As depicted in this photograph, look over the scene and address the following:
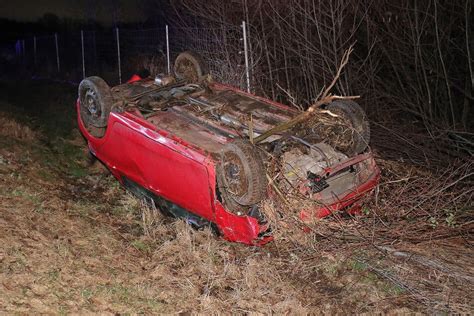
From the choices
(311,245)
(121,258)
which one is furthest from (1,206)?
(311,245)

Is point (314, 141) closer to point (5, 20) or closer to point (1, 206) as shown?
point (1, 206)

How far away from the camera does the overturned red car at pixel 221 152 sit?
398 cm

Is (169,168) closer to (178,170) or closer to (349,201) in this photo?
(178,170)

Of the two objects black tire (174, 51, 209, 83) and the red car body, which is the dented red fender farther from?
black tire (174, 51, 209, 83)

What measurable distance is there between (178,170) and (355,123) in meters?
1.91

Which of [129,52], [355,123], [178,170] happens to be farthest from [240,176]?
[129,52]

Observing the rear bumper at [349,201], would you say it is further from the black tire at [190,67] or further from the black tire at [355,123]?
the black tire at [190,67]

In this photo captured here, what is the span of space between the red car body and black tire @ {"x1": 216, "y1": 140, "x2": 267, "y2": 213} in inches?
3.7

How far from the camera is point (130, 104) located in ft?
17.0

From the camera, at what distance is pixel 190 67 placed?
21.0 feet

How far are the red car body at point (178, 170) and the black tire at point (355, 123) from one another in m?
0.18

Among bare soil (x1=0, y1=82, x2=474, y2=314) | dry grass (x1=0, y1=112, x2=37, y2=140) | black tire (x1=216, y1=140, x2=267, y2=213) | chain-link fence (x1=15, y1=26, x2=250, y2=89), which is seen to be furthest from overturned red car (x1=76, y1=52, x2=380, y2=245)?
chain-link fence (x1=15, y1=26, x2=250, y2=89)

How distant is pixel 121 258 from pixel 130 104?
6.28 feet

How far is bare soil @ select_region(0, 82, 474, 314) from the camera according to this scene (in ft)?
10.8
